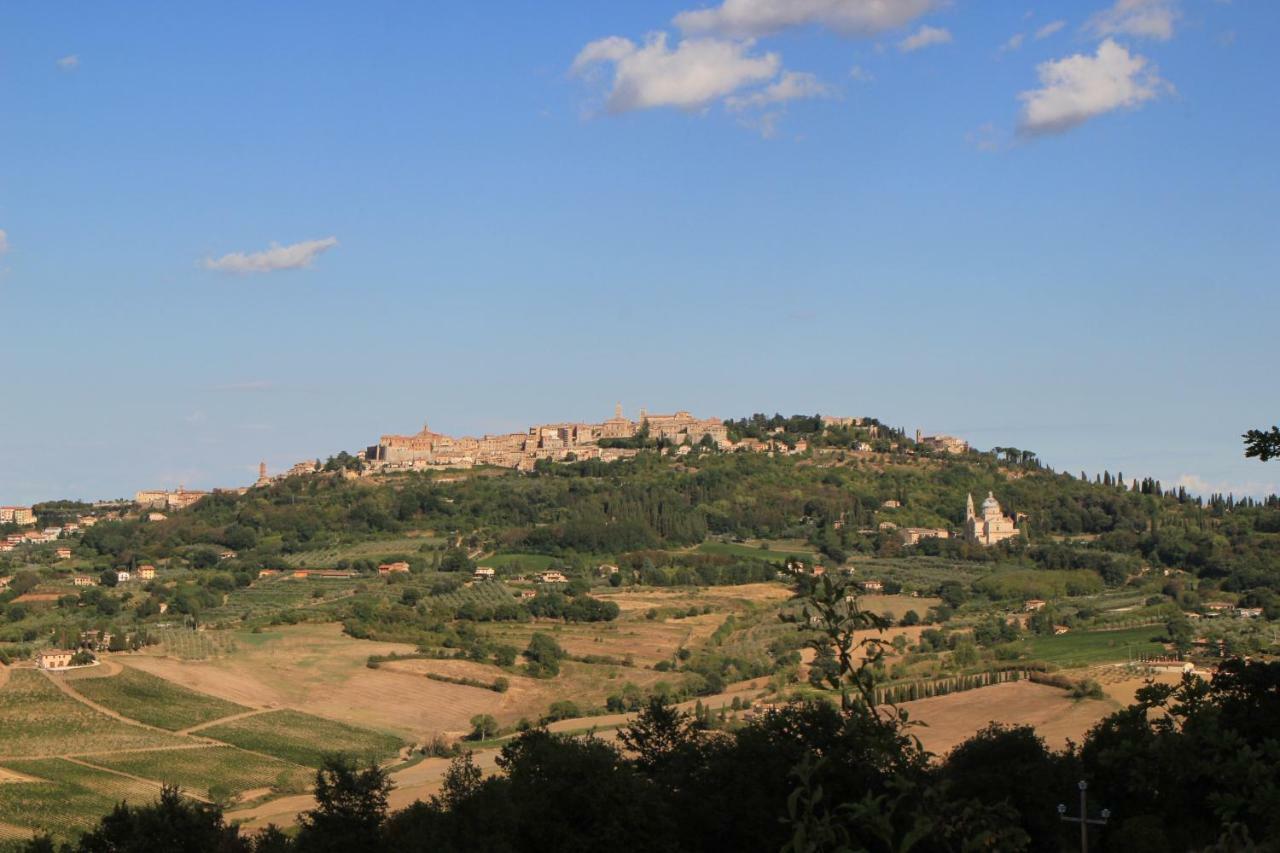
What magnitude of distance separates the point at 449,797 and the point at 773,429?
123580 mm

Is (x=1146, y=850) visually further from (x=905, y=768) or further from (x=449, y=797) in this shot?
(x=449, y=797)

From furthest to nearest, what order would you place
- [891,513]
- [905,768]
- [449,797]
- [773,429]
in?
[773,429] < [891,513] < [449,797] < [905,768]

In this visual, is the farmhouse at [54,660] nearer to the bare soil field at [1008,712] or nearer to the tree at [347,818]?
the bare soil field at [1008,712]

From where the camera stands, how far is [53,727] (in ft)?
159

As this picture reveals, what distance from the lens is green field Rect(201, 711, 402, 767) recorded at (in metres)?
48.7

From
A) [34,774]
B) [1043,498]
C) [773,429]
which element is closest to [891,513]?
[1043,498]

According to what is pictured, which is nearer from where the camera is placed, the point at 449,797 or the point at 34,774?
the point at 449,797

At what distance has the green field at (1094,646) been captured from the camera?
197 feet

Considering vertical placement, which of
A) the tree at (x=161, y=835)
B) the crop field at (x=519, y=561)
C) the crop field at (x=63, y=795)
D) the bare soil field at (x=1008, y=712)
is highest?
the crop field at (x=519, y=561)

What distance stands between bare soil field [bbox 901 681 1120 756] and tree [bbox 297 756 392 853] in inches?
739

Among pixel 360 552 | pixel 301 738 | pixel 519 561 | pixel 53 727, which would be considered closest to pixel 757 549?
pixel 519 561

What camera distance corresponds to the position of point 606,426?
151 m

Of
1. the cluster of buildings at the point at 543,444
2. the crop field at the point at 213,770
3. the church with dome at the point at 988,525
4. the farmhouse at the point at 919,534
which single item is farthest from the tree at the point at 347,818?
the cluster of buildings at the point at 543,444

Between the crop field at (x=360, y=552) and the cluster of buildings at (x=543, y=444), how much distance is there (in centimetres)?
3104
